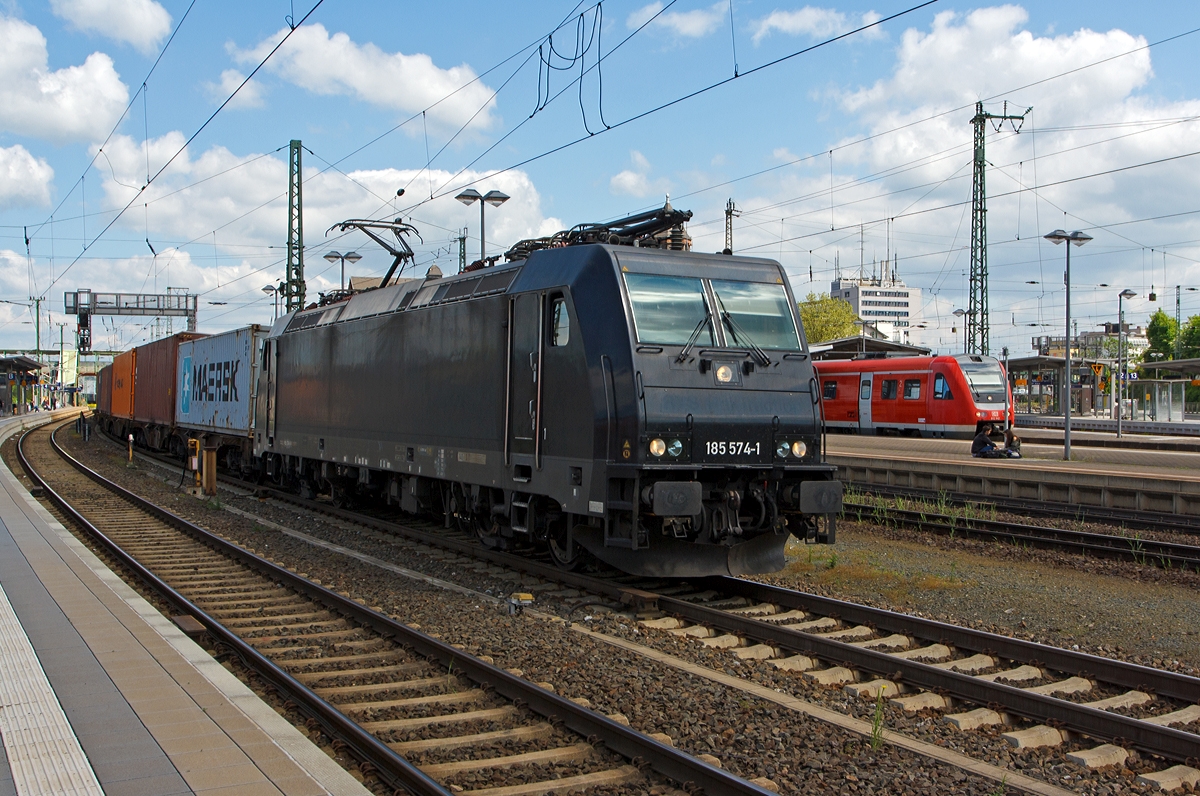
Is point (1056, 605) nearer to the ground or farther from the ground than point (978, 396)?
nearer to the ground

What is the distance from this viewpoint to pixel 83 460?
1309 inches

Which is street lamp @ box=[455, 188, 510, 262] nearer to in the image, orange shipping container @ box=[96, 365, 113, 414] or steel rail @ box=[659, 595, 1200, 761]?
steel rail @ box=[659, 595, 1200, 761]

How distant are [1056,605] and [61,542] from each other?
1286 centimetres

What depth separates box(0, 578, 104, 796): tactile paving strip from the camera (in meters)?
4.91

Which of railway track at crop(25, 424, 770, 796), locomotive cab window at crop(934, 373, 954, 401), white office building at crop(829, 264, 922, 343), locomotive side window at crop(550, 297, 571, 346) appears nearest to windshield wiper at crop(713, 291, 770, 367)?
locomotive side window at crop(550, 297, 571, 346)

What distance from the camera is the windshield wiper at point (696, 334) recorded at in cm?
973

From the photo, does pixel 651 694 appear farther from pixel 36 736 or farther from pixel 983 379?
pixel 983 379

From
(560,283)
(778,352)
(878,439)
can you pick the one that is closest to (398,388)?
(560,283)

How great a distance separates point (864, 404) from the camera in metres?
35.2

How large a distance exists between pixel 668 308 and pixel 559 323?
1173 mm

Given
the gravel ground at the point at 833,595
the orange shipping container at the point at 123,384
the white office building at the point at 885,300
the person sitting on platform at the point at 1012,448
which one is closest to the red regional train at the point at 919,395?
the person sitting on platform at the point at 1012,448

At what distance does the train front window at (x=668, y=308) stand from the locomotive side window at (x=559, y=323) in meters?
0.81

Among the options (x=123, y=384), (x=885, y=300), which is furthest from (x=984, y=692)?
(x=885, y=300)

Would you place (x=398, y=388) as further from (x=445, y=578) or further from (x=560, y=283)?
(x=560, y=283)
